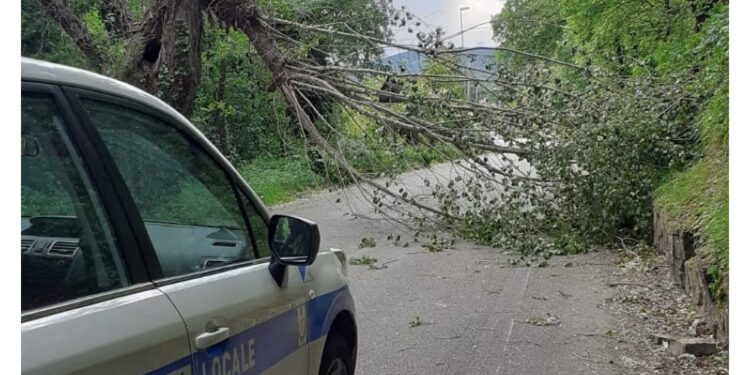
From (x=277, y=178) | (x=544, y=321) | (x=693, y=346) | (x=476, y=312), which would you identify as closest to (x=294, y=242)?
(x=693, y=346)

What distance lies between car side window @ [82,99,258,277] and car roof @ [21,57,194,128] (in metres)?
0.05

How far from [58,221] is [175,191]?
2.03 ft

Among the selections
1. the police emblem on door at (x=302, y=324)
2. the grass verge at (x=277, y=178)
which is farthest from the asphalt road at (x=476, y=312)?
the grass verge at (x=277, y=178)

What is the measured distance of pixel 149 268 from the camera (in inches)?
92.5

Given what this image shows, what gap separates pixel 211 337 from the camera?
242 cm

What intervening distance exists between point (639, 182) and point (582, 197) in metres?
0.80

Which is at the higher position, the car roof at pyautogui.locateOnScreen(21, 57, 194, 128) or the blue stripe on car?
the car roof at pyautogui.locateOnScreen(21, 57, 194, 128)

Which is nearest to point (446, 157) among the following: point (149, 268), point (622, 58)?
point (622, 58)

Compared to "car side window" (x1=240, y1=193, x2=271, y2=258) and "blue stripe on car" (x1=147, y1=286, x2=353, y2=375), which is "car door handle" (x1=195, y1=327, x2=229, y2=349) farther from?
"car side window" (x1=240, y1=193, x2=271, y2=258)

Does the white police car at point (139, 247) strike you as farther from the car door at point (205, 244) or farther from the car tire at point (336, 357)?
the car tire at point (336, 357)

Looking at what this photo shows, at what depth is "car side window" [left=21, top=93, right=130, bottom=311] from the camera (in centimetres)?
201

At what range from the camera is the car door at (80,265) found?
1.91 metres

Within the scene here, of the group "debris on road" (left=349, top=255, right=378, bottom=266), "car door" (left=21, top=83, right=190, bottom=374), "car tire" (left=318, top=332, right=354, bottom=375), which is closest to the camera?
"car door" (left=21, top=83, right=190, bottom=374)

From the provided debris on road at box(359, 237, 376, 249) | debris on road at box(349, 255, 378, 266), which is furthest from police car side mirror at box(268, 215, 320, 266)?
debris on road at box(359, 237, 376, 249)
